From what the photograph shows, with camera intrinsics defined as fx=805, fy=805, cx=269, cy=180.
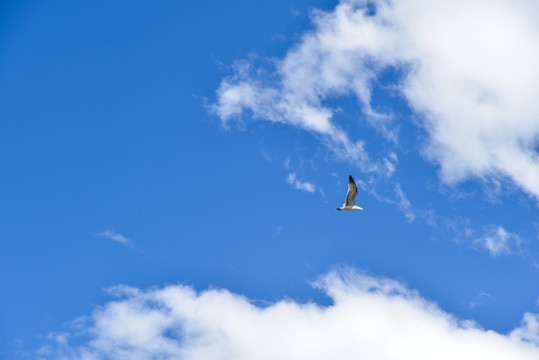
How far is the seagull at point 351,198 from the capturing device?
11150 centimetres

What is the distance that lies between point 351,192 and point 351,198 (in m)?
1.42

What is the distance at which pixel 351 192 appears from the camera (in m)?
113

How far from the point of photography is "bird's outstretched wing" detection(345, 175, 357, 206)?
11131 cm

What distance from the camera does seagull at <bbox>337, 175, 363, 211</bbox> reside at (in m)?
112

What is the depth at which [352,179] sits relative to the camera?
111 m

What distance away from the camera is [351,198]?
114 metres

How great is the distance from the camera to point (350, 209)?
116m

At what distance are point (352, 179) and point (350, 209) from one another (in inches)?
242

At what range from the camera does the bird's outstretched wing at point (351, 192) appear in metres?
111
